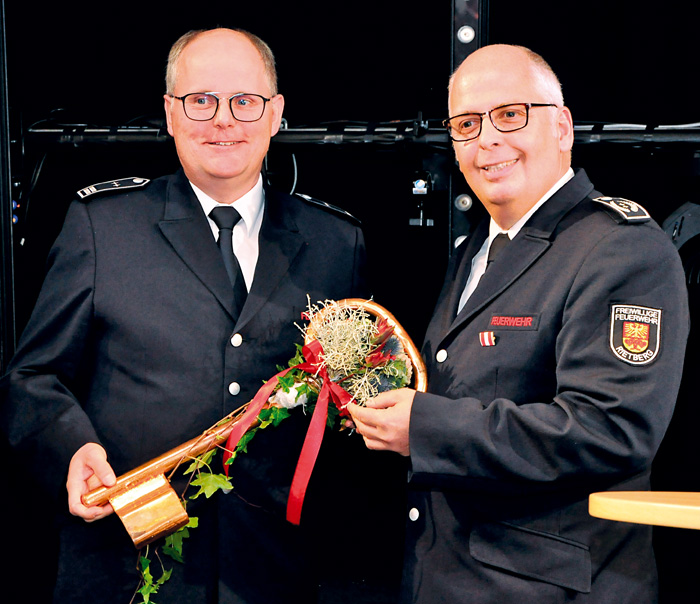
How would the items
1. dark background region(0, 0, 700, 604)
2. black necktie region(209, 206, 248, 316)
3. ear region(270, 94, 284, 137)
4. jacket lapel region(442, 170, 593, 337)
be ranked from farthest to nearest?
dark background region(0, 0, 700, 604) → ear region(270, 94, 284, 137) → black necktie region(209, 206, 248, 316) → jacket lapel region(442, 170, 593, 337)

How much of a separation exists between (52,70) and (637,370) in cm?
242

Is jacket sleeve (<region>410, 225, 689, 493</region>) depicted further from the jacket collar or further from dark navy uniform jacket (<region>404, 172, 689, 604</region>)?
the jacket collar

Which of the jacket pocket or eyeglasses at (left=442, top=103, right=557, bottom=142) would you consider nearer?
the jacket pocket

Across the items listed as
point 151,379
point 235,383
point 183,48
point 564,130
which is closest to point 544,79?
point 564,130

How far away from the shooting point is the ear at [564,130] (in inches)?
78.2

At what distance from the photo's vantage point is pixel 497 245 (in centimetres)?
202

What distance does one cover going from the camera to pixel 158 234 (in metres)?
2.07

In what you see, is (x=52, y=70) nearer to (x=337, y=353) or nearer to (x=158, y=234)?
(x=158, y=234)

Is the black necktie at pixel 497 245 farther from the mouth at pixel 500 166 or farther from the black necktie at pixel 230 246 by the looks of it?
the black necktie at pixel 230 246

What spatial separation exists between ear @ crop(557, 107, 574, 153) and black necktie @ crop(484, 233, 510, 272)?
0.83ft

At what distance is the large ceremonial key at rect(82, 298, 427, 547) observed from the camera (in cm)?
170

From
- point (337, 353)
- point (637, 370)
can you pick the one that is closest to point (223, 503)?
point (337, 353)

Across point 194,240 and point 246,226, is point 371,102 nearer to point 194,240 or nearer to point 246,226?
point 246,226

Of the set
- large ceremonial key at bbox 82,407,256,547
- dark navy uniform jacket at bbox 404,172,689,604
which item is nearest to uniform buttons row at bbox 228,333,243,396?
large ceremonial key at bbox 82,407,256,547
